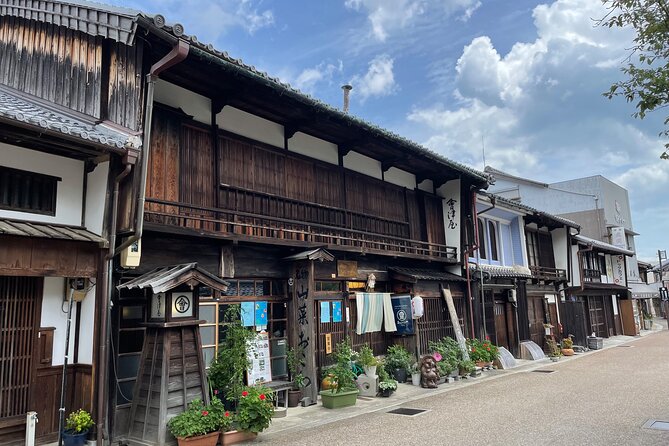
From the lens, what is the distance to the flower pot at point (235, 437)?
27.9 feet

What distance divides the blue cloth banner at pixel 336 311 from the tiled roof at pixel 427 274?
2972 millimetres

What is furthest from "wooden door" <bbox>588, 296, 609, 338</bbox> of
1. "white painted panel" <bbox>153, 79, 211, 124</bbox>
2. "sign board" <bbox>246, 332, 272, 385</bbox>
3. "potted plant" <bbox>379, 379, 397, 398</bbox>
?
"white painted panel" <bbox>153, 79, 211, 124</bbox>

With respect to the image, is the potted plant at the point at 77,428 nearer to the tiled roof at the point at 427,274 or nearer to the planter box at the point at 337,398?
the planter box at the point at 337,398

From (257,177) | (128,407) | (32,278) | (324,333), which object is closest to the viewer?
(32,278)

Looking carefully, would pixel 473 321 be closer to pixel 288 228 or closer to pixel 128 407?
pixel 288 228

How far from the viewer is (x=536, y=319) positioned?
82.4 ft

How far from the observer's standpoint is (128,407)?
8.87 m

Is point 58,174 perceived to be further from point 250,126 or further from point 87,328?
point 250,126

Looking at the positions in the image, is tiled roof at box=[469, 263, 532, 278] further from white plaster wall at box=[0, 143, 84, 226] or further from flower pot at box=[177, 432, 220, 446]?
white plaster wall at box=[0, 143, 84, 226]

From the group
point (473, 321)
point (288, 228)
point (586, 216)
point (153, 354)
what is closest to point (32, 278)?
point (153, 354)

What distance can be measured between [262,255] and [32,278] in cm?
510

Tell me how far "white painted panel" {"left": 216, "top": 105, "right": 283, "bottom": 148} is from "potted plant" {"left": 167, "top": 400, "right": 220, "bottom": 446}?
21.9ft

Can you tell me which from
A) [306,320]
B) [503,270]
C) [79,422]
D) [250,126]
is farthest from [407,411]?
[503,270]

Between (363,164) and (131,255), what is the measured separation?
946 centimetres
